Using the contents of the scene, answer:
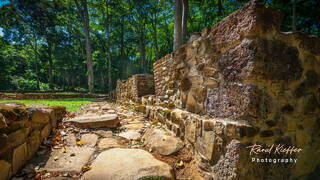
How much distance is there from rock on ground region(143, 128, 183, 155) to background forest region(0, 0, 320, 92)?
444 inches

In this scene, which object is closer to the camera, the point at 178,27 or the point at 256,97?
the point at 256,97

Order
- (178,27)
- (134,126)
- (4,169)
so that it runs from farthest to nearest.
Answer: (178,27)
(134,126)
(4,169)

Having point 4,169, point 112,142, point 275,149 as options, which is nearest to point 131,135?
point 112,142

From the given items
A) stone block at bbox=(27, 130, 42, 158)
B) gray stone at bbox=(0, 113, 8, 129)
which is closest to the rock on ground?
stone block at bbox=(27, 130, 42, 158)

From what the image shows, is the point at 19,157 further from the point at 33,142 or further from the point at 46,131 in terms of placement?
the point at 46,131

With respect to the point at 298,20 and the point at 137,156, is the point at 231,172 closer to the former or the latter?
the point at 137,156

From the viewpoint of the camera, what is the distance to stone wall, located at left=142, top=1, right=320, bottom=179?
3.98 feet

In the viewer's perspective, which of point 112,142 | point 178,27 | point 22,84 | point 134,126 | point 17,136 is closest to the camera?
point 17,136

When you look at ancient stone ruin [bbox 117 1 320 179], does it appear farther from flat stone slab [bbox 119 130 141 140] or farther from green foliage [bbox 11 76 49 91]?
green foliage [bbox 11 76 49 91]

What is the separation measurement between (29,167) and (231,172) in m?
1.90

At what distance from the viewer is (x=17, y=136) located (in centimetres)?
140

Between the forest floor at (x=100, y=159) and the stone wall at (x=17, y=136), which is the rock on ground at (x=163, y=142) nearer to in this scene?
the forest floor at (x=100, y=159)

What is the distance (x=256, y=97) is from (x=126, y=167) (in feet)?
4.42

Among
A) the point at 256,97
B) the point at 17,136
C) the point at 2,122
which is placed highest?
the point at 256,97
